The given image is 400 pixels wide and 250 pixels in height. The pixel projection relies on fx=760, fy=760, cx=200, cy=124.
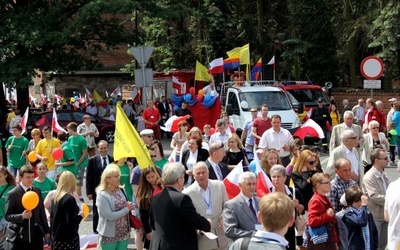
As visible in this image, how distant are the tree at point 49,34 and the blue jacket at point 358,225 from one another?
21659 mm

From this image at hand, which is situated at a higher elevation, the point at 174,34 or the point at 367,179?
the point at 174,34

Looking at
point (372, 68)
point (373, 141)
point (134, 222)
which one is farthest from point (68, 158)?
point (372, 68)

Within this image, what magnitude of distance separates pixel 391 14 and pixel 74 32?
40.3ft

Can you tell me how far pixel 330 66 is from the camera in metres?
38.6

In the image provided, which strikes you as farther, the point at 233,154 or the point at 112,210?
the point at 233,154

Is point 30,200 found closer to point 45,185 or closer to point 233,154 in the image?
point 45,185

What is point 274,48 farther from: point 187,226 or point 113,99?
point 187,226

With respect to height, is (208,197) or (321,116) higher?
(208,197)

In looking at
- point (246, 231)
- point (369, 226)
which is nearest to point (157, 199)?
point (246, 231)

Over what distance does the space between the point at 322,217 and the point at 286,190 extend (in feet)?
2.08

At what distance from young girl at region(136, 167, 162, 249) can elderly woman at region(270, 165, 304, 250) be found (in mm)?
1369

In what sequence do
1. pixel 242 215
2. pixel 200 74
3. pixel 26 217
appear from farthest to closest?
pixel 200 74, pixel 26 217, pixel 242 215

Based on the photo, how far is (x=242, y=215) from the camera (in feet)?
24.9

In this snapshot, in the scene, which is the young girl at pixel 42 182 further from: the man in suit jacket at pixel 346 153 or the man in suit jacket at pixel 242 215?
the man in suit jacket at pixel 346 153
